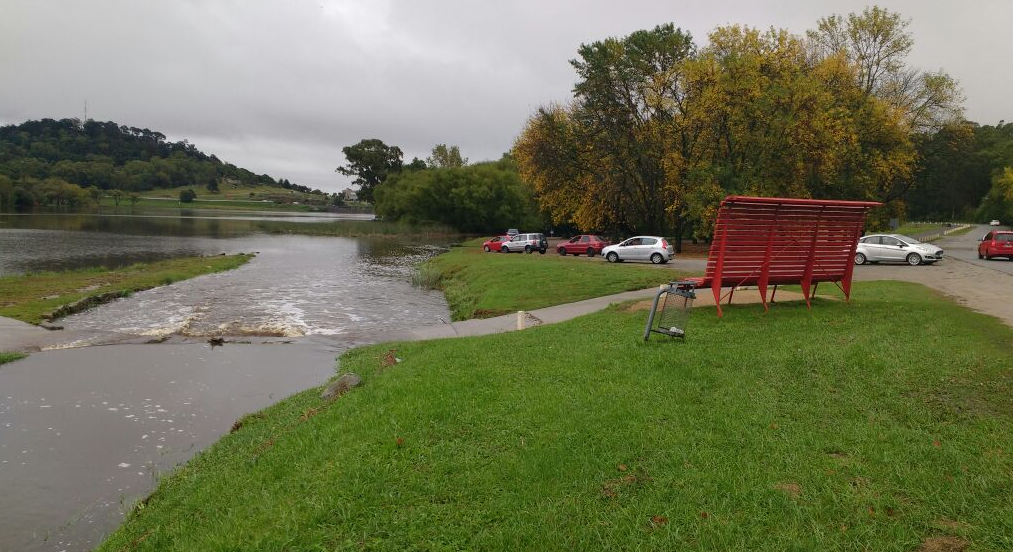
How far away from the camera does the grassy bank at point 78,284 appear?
1941 cm

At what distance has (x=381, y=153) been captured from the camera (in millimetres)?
128375

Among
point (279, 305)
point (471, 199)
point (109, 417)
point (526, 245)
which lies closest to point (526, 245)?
point (526, 245)

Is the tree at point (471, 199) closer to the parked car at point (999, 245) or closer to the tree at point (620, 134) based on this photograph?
the tree at point (620, 134)

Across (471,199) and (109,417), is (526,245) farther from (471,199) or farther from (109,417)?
(109,417)

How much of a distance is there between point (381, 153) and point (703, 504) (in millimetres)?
130558

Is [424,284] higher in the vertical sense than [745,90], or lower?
lower

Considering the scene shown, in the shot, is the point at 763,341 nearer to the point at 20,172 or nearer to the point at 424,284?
the point at 424,284

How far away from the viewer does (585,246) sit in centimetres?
4006

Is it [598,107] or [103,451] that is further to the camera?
[598,107]

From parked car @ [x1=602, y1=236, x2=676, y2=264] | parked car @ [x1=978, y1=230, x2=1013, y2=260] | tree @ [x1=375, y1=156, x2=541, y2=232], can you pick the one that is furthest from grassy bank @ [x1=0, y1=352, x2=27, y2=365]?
tree @ [x1=375, y1=156, x2=541, y2=232]

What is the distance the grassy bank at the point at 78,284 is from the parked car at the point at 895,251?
3255 centimetres

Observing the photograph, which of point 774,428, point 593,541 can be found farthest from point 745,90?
point 593,541

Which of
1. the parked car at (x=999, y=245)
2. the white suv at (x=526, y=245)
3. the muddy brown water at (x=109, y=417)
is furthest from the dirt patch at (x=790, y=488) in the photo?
the white suv at (x=526, y=245)

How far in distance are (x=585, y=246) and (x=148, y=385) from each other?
32.1 meters
